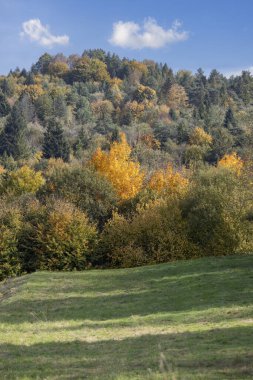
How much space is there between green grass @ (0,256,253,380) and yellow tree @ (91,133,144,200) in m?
19.6

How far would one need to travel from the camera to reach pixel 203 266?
3164cm

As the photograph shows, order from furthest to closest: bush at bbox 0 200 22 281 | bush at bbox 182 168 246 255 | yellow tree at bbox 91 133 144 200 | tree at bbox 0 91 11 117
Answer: tree at bbox 0 91 11 117
yellow tree at bbox 91 133 144 200
bush at bbox 0 200 22 281
bush at bbox 182 168 246 255

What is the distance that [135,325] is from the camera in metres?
17.4

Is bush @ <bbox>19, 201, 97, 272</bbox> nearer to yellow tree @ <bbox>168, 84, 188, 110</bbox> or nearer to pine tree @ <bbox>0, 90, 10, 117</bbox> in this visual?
pine tree @ <bbox>0, 90, 10, 117</bbox>

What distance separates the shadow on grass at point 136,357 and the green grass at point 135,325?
0.02 metres

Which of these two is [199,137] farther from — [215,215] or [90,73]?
[90,73]

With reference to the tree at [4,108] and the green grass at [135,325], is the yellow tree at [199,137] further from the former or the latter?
the green grass at [135,325]

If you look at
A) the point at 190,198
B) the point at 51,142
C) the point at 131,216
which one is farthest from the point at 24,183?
the point at 51,142

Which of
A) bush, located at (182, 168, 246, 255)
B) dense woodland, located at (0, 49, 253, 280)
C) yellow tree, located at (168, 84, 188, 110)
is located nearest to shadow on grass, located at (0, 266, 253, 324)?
dense woodland, located at (0, 49, 253, 280)

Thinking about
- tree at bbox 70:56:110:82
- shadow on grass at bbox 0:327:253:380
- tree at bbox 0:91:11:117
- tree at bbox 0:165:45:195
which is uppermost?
tree at bbox 70:56:110:82

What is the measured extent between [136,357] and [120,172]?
4165cm

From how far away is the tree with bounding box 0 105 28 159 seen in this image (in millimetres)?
100750

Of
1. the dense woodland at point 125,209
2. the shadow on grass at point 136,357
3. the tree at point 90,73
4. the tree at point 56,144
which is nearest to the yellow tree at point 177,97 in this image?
the tree at point 90,73

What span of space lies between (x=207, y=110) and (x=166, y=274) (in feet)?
337
